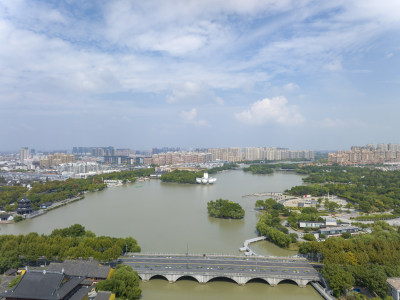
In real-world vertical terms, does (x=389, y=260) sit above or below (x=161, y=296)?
above

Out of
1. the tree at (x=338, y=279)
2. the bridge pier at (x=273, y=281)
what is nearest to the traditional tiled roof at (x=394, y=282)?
the tree at (x=338, y=279)

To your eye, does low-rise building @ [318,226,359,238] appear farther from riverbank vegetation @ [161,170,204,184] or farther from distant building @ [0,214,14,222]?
riverbank vegetation @ [161,170,204,184]

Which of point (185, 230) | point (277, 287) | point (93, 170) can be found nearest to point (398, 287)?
point (277, 287)

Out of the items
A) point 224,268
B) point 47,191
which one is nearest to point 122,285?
point 224,268

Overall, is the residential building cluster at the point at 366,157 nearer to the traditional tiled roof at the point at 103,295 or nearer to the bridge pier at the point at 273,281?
the bridge pier at the point at 273,281

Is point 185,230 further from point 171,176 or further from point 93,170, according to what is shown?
point 93,170

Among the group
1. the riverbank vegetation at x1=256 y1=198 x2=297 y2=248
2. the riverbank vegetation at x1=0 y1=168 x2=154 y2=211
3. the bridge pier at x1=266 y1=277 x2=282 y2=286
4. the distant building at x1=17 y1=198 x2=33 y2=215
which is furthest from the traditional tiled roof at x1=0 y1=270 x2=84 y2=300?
the riverbank vegetation at x1=0 y1=168 x2=154 y2=211
